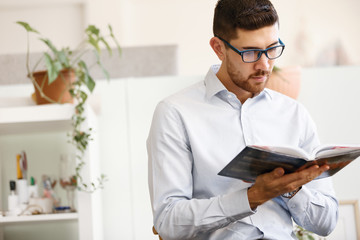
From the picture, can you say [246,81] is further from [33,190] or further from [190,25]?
[190,25]

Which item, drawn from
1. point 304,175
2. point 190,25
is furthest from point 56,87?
point 190,25

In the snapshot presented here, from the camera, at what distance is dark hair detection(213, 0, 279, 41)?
62.6 inches

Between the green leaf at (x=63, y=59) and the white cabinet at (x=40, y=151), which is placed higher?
the green leaf at (x=63, y=59)

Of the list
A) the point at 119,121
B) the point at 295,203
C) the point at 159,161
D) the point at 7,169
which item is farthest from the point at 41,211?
the point at 295,203

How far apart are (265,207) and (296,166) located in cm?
29

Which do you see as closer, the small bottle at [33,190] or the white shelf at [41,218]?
the white shelf at [41,218]

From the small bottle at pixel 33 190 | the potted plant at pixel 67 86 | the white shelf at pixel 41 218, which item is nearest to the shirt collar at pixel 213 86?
the potted plant at pixel 67 86

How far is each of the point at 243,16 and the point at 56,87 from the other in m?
1.26

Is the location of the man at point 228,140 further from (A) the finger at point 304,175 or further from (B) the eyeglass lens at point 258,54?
(A) the finger at point 304,175

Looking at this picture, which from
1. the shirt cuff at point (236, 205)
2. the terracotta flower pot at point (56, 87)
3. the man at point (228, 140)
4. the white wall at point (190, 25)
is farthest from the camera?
the white wall at point (190, 25)

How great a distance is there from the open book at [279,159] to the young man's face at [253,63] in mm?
316

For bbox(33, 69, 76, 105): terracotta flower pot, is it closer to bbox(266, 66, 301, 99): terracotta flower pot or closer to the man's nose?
bbox(266, 66, 301, 99): terracotta flower pot

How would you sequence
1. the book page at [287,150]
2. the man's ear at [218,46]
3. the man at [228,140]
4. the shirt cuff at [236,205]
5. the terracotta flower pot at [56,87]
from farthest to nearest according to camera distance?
the terracotta flower pot at [56,87] < the man's ear at [218,46] < the man at [228,140] < the shirt cuff at [236,205] < the book page at [287,150]

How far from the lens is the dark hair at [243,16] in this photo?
5.22 ft
